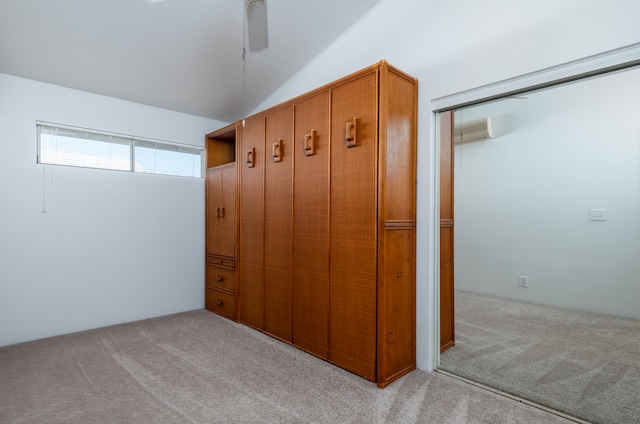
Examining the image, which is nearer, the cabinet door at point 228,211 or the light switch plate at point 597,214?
the light switch plate at point 597,214

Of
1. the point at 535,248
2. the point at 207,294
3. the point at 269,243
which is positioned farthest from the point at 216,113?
the point at 535,248

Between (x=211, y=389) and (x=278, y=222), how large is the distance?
139cm

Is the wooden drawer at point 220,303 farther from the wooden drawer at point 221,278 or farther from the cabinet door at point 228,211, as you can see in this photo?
the cabinet door at point 228,211

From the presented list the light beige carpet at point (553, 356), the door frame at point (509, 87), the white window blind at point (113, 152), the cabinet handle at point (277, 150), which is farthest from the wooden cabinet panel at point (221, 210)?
the light beige carpet at point (553, 356)

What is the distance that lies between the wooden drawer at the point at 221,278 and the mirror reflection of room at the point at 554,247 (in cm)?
227

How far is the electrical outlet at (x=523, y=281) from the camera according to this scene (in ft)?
10.2

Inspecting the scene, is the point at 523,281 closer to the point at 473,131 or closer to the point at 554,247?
the point at 554,247

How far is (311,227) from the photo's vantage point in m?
2.63

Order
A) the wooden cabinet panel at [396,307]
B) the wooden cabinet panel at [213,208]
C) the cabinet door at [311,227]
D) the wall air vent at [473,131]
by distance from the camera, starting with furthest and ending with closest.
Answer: the wooden cabinet panel at [213,208] → the wall air vent at [473,131] → the cabinet door at [311,227] → the wooden cabinet panel at [396,307]

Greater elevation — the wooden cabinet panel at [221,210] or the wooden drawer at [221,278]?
the wooden cabinet panel at [221,210]

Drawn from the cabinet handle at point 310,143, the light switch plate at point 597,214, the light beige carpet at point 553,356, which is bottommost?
the light beige carpet at point 553,356

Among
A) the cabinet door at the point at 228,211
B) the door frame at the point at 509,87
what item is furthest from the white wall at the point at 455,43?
the cabinet door at the point at 228,211

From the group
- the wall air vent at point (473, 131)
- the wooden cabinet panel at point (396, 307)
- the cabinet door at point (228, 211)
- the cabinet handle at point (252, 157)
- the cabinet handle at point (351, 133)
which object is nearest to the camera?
the wooden cabinet panel at point (396, 307)

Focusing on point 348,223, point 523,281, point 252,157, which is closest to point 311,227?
point 348,223
